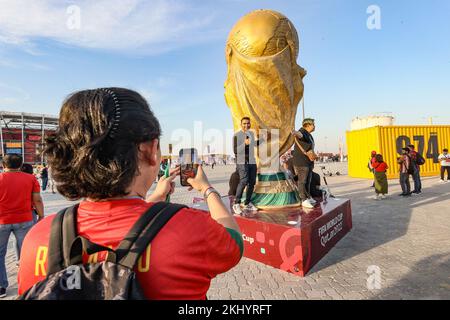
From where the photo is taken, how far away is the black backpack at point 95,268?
27.6 inches

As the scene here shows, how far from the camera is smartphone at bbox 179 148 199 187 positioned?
4.50 feet

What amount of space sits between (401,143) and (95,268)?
18343 mm

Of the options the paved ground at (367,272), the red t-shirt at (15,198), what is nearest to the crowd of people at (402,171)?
the paved ground at (367,272)

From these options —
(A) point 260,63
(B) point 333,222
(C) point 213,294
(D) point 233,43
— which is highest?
(D) point 233,43

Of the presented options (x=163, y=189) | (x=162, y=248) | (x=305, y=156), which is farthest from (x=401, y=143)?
(x=162, y=248)

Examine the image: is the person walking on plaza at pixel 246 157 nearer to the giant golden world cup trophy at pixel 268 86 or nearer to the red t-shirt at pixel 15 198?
the giant golden world cup trophy at pixel 268 86

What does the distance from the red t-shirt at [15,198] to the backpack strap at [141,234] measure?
3589 millimetres

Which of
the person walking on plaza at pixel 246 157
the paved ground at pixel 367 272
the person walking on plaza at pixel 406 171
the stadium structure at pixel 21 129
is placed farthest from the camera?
the stadium structure at pixel 21 129

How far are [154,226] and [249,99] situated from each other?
4878mm

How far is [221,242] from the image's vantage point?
0.87 meters

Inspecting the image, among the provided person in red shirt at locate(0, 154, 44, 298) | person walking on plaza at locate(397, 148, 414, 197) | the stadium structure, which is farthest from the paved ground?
the stadium structure

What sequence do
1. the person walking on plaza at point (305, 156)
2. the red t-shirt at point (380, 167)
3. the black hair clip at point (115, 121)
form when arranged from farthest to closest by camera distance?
the red t-shirt at point (380, 167), the person walking on plaza at point (305, 156), the black hair clip at point (115, 121)
